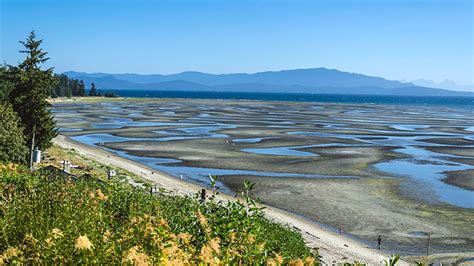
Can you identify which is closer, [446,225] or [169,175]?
[446,225]

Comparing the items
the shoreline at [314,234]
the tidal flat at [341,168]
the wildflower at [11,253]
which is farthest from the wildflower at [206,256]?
the tidal flat at [341,168]

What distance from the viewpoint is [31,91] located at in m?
36.6

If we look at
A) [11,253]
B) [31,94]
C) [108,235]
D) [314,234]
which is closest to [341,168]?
[314,234]

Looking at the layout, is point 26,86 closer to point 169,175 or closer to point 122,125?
point 169,175

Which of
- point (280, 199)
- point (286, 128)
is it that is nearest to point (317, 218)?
point (280, 199)

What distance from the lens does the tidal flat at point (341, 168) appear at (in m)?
32.0

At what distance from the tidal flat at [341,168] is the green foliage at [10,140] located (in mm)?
14991

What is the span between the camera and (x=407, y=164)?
53.3 meters

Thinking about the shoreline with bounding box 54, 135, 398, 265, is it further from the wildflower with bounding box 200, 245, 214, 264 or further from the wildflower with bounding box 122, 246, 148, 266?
the wildflower with bounding box 122, 246, 148, 266

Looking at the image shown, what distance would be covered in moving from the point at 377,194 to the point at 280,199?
26.2 feet

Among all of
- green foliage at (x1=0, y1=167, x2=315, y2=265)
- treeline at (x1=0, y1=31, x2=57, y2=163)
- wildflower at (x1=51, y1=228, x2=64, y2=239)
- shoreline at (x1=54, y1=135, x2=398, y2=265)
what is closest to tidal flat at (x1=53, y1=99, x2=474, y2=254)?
shoreline at (x1=54, y1=135, x2=398, y2=265)

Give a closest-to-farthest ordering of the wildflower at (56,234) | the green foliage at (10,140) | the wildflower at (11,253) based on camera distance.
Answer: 1. the wildflower at (11,253)
2. the wildflower at (56,234)
3. the green foliage at (10,140)

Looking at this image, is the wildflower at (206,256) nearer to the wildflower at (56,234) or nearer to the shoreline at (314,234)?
the wildflower at (56,234)

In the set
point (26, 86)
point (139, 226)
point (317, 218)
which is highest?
point (26, 86)
